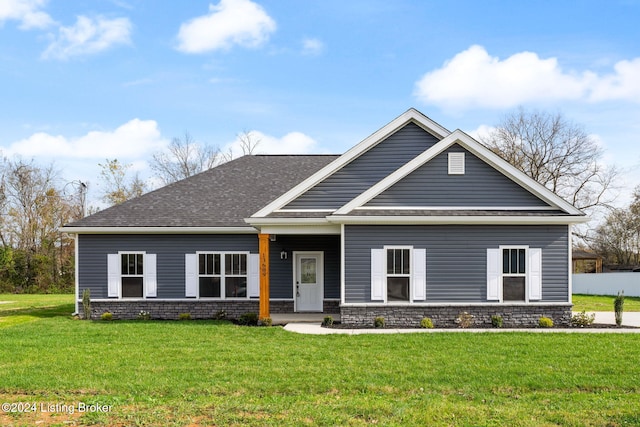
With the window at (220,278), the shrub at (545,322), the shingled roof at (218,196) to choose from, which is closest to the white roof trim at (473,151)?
the shrub at (545,322)

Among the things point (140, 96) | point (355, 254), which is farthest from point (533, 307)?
point (140, 96)

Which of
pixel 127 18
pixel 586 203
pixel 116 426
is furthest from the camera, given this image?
pixel 586 203

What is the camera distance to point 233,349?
12.1 metres

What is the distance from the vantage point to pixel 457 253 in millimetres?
16312

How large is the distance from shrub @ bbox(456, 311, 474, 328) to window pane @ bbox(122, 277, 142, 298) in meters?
10.2

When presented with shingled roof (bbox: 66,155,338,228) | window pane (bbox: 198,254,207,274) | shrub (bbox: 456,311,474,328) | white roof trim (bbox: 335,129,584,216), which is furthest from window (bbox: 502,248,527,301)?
window pane (bbox: 198,254,207,274)

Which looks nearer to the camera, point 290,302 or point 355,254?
point 355,254

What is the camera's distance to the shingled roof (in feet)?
63.0

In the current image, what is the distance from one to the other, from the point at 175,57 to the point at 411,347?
13.2 metres

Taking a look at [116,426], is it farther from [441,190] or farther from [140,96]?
[140,96]

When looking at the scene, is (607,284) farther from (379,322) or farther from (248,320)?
(248,320)

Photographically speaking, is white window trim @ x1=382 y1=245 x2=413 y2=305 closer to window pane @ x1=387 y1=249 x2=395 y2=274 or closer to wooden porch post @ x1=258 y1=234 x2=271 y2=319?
window pane @ x1=387 y1=249 x2=395 y2=274

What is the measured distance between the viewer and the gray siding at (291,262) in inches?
768

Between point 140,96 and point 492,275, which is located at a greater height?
point 140,96
